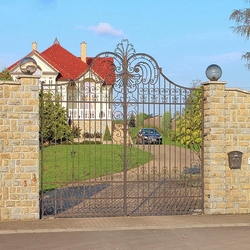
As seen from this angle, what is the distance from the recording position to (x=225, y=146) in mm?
12680

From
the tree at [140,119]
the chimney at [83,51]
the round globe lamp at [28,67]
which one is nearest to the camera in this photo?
the round globe lamp at [28,67]

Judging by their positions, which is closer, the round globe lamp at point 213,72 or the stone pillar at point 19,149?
the stone pillar at point 19,149

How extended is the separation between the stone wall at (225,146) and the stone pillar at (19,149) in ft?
13.0

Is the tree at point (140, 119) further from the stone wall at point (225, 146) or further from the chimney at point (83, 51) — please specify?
the chimney at point (83, 51)

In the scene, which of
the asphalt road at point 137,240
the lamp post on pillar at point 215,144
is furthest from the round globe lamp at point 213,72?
the asphalt road at point 137,240

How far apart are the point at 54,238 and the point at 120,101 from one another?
3.80 metres

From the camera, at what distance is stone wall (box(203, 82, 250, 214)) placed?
12539 mm

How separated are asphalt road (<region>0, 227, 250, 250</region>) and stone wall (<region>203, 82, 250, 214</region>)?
1777 millimetres

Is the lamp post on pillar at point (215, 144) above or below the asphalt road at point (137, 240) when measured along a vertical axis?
above

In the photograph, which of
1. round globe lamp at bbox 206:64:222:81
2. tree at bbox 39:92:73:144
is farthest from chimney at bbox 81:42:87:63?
round globe lamp at bbox 206:64:222:81

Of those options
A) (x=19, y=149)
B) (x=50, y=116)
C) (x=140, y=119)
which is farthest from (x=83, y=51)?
(x=19, y=149)

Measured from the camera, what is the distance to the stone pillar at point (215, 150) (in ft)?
41.1

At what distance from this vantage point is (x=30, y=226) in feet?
35.8

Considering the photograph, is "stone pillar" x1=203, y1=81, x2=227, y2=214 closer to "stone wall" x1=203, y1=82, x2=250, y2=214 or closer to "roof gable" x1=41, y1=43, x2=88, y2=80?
"stone wall" x1=203, y1=82, x2=250, y2=214
